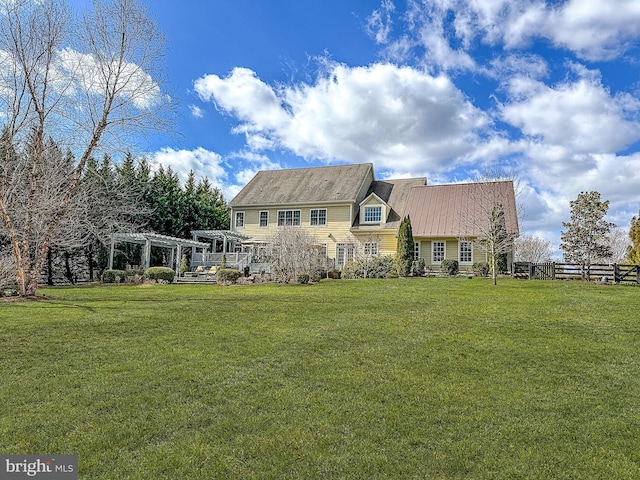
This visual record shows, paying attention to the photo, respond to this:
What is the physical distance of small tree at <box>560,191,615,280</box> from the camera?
30.6m

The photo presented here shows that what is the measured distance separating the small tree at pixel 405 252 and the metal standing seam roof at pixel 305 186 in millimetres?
6208

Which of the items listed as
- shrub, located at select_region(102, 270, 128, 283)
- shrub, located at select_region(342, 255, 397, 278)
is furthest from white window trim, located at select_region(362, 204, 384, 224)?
shrub, located at select_region(102, 270, 128, 283)

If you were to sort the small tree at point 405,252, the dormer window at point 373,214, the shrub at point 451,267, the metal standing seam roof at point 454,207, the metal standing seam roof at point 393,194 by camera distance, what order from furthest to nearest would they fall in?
the dormer window at point 373,214, the metal standing seam roof at point 393,194, the metal standing seam roof at point 454,207, the shrub at point 451,267, the small tree at point 405,252

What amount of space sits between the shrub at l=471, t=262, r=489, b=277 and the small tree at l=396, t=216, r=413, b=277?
354 cm

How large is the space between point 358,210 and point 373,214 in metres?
1.47

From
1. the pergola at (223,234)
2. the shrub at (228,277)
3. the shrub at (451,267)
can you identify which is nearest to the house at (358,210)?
the pergola at (223,234)

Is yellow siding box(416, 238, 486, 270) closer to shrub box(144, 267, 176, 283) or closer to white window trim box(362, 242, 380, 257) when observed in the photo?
white window trim box(362, 242, 380, 257)

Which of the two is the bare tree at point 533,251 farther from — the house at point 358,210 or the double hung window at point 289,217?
the double hung window at point 289,217

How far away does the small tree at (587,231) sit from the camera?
3056 cm

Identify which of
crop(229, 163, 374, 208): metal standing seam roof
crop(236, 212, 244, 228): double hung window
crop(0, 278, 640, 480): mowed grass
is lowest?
crop(0, 278, 640, 480): mowed grass

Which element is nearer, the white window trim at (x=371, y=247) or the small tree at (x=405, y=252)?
the small tree at (x=405, y=252)

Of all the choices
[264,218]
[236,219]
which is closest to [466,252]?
[264,218]

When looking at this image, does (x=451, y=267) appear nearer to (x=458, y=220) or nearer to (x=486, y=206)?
(x=458, y=220)

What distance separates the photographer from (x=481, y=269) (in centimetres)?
2112
